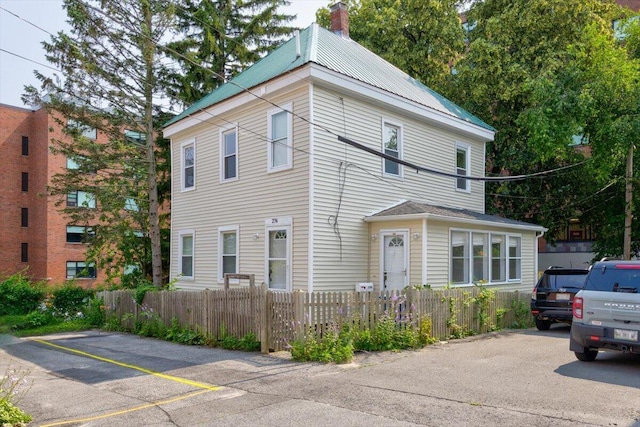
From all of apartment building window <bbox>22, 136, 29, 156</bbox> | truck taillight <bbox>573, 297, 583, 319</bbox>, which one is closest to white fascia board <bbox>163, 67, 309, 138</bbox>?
truck taillight <bbox>573, 297, 583, 319</bbox>

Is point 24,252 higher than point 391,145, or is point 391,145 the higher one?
point 391,145

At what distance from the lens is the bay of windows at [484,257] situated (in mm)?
15672

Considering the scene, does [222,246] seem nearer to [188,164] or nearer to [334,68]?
[188,164]

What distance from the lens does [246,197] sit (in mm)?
15812

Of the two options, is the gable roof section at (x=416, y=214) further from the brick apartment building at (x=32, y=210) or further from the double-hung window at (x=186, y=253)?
the brick apartment building at (x=32, y=210)

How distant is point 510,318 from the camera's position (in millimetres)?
14875

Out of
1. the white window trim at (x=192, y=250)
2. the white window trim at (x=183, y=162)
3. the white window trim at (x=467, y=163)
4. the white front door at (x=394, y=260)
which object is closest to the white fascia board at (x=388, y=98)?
the white window trim at (x=467, y=163)

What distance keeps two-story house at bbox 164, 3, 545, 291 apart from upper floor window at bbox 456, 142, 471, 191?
0.08 metres

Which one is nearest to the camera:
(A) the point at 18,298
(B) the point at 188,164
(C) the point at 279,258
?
(C) the point at 279,258

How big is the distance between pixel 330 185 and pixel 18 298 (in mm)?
14186

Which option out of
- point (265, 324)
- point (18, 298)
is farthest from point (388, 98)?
point (18, 298)

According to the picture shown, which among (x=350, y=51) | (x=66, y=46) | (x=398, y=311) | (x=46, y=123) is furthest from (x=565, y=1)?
(x=46, y=123)

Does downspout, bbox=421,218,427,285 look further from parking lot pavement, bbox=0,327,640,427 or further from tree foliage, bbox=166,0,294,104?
tree foliage, bbox=166,0,294,104

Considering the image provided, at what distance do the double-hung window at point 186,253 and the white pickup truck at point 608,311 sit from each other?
12789 millimetres
